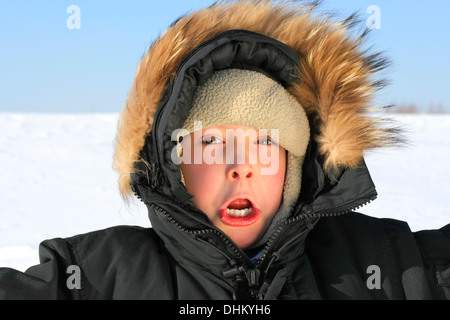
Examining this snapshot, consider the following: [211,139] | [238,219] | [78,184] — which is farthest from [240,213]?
[78,184]

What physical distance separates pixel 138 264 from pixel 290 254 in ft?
1.68

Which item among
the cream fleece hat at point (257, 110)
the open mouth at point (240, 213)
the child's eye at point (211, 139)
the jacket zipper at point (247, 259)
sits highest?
the cream fleece hat at point (257, 110)

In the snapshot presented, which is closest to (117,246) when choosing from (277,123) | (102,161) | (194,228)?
Result: (194,228)

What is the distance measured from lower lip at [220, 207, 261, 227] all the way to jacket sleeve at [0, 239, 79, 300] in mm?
515

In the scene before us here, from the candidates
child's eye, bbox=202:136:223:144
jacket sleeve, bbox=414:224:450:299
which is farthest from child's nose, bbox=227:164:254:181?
jacket sleeve, bbox=414:224:450:299

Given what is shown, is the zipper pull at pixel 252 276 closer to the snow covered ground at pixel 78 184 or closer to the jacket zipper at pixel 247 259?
the jacket zipper at pixel 247 259

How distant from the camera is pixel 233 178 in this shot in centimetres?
166

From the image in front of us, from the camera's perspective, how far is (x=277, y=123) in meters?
1.75

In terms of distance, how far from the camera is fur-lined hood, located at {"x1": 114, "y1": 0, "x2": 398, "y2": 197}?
5.61ft

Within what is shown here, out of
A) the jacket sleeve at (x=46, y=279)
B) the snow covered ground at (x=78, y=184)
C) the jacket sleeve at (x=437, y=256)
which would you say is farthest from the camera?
the snow covered ground at (x=78, y=184)

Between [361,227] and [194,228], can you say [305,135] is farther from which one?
[194,228]

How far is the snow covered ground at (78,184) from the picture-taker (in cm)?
489

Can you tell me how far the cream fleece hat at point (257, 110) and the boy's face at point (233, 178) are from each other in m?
0.04

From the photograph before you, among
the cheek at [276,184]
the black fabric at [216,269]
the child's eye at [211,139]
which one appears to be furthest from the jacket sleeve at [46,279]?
the cheek at [276,184]
